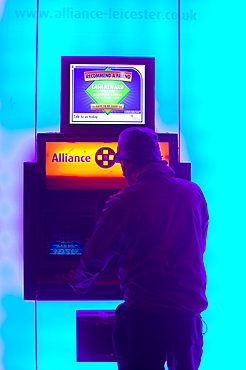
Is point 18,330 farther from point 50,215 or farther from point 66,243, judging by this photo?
point 50,215

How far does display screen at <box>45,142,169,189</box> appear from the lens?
8.26 ft

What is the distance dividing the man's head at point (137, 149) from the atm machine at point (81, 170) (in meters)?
0.33

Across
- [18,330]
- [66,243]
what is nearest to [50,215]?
[66,243]

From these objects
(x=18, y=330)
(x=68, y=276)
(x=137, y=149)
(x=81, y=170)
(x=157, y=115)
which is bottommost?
(x=18, y=330)

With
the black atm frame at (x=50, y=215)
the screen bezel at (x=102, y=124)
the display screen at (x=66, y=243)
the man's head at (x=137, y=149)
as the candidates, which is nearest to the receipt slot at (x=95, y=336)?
the black atm frame at (x=50, y=215)

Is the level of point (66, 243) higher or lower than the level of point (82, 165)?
lower

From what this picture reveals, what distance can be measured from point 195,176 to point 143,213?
1009 mm

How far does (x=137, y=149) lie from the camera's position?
2.16 meters

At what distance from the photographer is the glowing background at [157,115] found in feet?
9.30

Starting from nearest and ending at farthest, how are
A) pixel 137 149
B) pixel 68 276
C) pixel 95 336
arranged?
1. pixel 137 149
2. pixel 68 276
3. pixel 95 336

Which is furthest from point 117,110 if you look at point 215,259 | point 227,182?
point 215,259

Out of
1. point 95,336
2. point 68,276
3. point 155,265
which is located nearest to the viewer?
point 155,265

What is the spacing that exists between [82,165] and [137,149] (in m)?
0.50

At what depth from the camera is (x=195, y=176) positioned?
290cm
